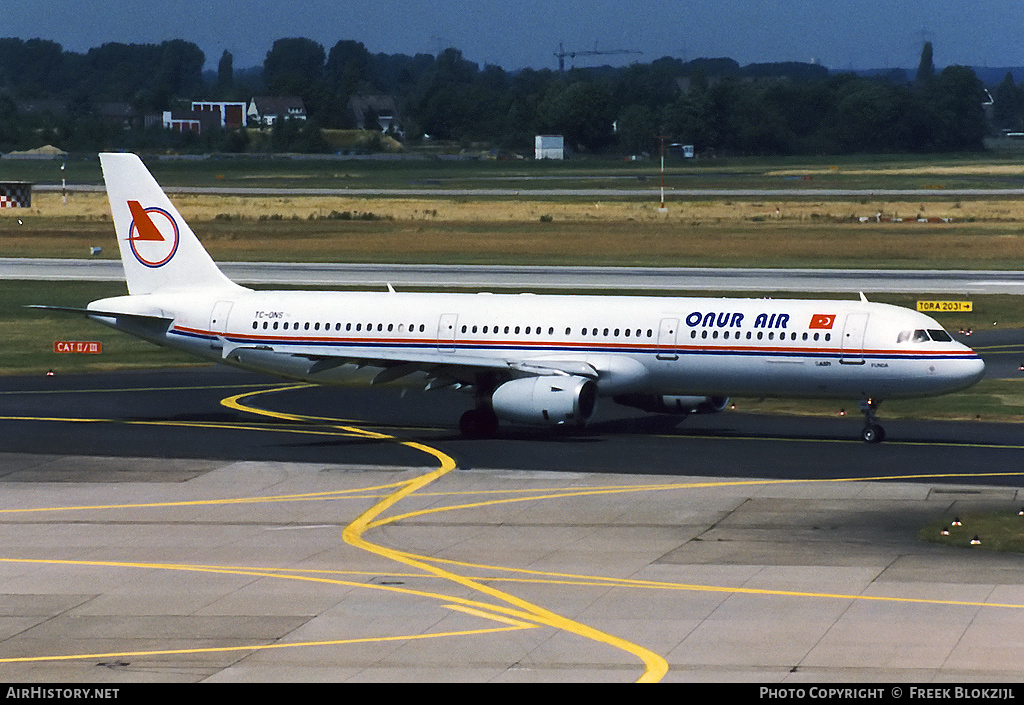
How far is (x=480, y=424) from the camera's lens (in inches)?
1887

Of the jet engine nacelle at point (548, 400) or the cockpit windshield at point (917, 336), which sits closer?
the jet engine nacelle at point (548, 400)

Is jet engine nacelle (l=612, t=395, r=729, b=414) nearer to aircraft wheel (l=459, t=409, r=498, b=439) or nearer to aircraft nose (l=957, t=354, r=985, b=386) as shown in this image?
aircraft wheel (l=459, t=409, r=498, b=439)

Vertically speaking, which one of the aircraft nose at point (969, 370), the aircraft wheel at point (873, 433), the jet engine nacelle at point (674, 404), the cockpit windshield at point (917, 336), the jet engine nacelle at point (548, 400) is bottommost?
the aircraft wheel at point (873, 433)

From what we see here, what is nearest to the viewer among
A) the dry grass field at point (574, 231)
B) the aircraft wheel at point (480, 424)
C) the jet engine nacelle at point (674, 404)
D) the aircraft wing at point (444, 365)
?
the aircraft wing at point (444, 365)

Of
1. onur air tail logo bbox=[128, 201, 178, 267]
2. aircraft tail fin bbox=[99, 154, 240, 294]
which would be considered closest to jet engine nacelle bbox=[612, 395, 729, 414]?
aircraft tail fin bbox=[99, 154, 240, 294]

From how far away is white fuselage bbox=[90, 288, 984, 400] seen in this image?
150 ft

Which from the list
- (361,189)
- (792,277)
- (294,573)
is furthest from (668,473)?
(361,189)

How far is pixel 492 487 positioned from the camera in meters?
39.9

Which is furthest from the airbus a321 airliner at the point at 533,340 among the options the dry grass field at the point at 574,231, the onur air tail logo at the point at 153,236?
the dry grass field at the point at 574,231

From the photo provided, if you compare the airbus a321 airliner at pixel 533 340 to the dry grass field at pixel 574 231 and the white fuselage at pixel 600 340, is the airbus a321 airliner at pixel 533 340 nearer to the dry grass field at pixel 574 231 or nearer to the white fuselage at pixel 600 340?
the white fuselage at pixel 600 340

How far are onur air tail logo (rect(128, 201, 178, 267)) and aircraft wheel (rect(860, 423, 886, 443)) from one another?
2304 centimetres

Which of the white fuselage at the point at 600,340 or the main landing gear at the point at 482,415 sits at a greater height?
the white fuselage at the point at 600,340

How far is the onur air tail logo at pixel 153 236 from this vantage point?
52.6 meters
